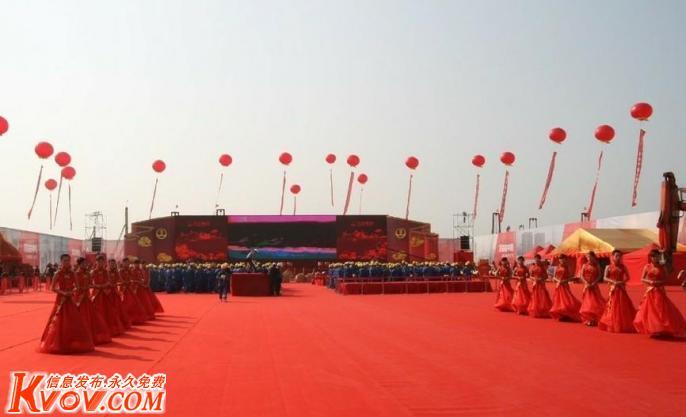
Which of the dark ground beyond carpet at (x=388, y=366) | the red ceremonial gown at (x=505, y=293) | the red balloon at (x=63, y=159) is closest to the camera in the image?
the dark ground beyond carpet at (x=388, y=366)

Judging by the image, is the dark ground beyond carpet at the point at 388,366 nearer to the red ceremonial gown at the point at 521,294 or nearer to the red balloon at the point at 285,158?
the red ceremonial gown at the point at 521,294

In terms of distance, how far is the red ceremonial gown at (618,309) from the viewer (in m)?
13.1

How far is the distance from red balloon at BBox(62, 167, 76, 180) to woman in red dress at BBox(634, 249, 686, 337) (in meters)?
23.9

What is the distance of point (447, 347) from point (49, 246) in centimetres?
3936

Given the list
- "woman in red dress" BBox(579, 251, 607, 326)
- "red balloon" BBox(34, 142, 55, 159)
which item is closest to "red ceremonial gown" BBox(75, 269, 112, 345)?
"woman in red dress" BBox(579, 251, 607, 326)

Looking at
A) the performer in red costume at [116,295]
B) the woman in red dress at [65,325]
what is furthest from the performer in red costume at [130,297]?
the woman in red dress at [65,325]

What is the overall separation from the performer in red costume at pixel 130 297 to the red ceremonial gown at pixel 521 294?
969cm

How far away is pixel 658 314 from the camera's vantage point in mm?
12047

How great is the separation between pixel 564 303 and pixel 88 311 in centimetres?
1055

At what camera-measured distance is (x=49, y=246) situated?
44031 millimetres

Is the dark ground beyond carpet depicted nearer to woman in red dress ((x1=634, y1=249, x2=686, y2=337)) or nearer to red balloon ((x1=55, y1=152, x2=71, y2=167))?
woman in red dress ((x1=634, y1=249, x2=686, y2=337))

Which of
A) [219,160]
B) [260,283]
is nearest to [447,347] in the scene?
[260,283]

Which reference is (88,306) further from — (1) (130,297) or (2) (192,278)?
(2) (192,278)

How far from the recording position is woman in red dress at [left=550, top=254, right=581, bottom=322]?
51.2ft
